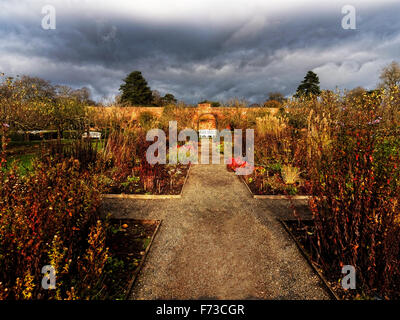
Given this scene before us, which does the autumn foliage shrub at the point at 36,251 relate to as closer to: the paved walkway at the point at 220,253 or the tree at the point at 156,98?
the paved walkway at the point at 220,253

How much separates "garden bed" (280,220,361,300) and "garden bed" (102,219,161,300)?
1.93m

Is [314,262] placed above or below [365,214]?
below

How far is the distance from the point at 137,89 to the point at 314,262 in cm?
4347

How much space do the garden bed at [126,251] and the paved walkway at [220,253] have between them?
0.11 m

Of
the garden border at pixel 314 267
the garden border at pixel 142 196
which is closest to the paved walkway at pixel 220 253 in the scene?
the garden border at pixel 314 267

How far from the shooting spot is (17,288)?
1.56 m

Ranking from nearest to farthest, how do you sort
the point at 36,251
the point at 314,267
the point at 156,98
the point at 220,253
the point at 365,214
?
the point at 36,251 → the point at 365,214 → the point at 314,267 → the point at 220,253 → the point at 156,98

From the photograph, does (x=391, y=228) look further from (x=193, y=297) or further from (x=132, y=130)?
(x=132, y=130)

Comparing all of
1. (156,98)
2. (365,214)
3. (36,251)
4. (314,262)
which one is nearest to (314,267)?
(314,262)

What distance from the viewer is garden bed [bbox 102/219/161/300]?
2.12 metres

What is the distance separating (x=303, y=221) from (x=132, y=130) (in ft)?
18.3

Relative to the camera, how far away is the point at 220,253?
8.80ft

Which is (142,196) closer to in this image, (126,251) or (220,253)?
(126,251)
